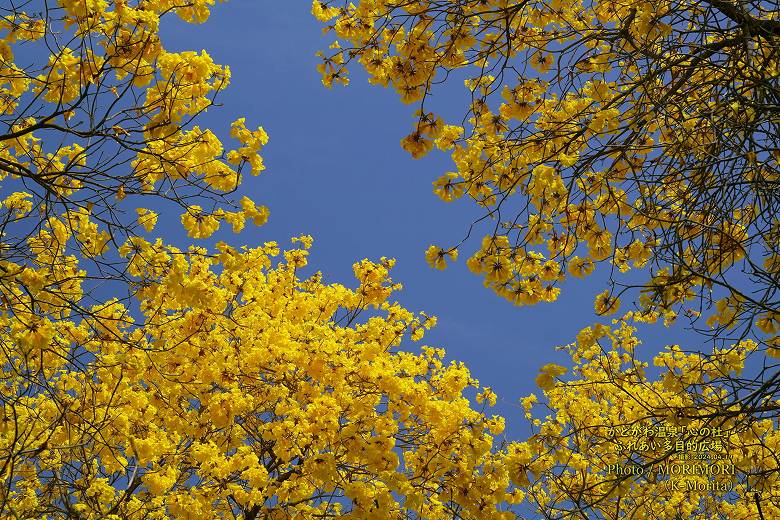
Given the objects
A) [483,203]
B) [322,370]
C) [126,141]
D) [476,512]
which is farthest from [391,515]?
[126,141]

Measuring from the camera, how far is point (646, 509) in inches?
253

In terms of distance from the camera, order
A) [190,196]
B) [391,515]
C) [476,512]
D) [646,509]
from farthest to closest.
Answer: [646,509], [476,512], [391,515], [190,196]

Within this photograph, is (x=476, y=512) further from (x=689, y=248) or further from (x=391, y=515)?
(x=689, y=248)

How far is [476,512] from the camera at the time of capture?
16.8 ft

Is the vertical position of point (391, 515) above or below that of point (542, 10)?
below

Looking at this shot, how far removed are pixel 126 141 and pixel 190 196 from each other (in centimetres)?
49

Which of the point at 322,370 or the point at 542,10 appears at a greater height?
the point at 542,10

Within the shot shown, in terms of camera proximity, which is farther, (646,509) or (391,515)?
(646,509)

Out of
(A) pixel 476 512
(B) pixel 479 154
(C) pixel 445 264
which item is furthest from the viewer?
(A) pixel 476 512

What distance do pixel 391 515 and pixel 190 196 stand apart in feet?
9.77

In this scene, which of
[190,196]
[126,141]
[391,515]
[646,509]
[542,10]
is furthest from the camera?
[646,509]

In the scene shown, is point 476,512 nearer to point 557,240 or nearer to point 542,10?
point 557,240

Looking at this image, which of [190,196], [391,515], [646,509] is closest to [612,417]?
[646,509]

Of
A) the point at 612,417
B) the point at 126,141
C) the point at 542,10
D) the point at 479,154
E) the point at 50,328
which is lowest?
the point at 50,328
